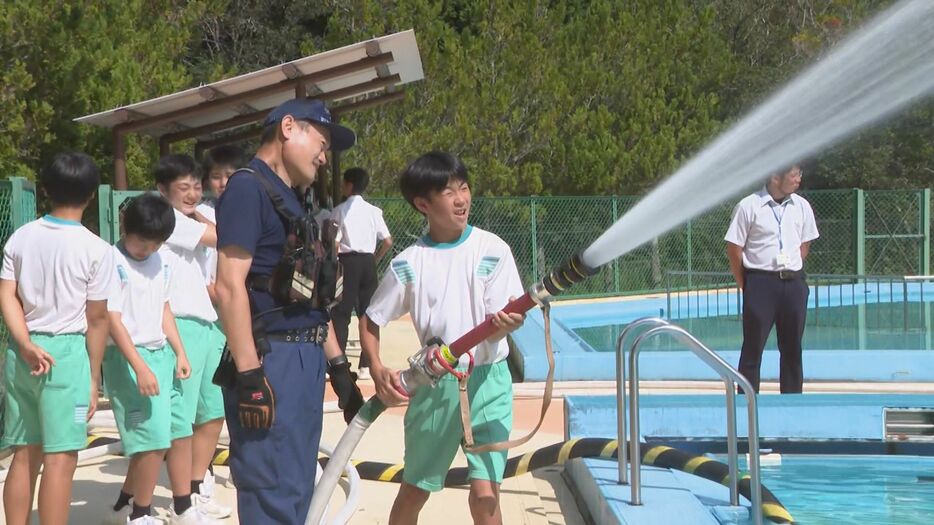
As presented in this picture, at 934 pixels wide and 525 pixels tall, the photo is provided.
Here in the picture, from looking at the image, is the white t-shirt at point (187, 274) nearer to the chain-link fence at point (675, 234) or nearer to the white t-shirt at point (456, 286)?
the white t-shirt at point (456, 286)

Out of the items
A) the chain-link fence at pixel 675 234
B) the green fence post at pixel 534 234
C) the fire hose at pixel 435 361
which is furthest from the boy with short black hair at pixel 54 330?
the green fence post at pixel 534 234

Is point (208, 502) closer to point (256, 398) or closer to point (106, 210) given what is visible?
point (256, 398)

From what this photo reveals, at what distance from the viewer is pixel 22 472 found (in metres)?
5.31

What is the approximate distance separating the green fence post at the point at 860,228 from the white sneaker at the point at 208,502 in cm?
2107

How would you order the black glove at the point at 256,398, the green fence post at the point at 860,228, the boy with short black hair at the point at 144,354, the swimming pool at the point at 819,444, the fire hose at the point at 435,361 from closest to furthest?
the black glove at the point at 256,398, the fire hose at the point at 435,361, the boy with short black hair at the point at 144,354, the swimming pool at the point at 819,444, the green fence post at the point at 860,228

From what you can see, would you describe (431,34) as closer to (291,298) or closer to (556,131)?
(556,131)

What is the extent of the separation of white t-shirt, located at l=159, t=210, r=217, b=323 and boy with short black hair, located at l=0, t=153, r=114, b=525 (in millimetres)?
775

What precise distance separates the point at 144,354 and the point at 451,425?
1727 mm

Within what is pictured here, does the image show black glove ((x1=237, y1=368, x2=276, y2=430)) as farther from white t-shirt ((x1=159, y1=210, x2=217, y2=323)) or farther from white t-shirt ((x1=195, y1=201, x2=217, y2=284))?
white t-shirt ((x1=195, y1=201, x2=217, y2=284))

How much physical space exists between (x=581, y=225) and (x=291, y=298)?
19.0 meters

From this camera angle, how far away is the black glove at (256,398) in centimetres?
397

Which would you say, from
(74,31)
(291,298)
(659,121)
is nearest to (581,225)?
(659,121)

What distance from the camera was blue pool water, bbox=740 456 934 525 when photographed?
716 centimetres

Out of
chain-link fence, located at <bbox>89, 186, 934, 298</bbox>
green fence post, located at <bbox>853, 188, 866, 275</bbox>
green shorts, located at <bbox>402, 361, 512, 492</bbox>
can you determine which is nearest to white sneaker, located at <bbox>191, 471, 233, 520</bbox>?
green shorts, located at <bbox>402, 361, 512, 492</bbox>
